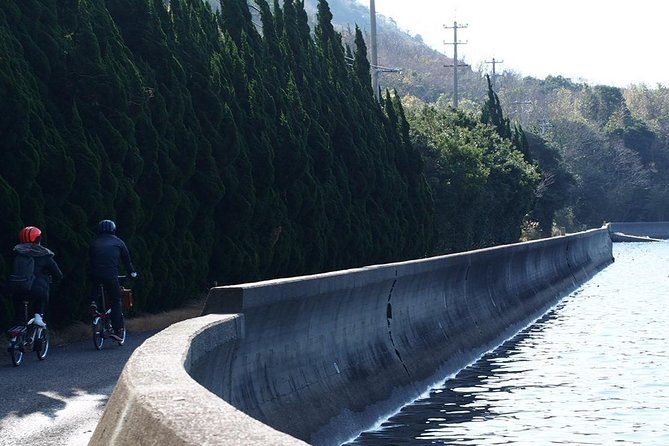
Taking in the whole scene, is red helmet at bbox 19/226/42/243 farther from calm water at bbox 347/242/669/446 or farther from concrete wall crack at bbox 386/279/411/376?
calm water at bbox 347/242/669/446

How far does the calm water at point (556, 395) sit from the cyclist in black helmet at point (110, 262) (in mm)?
4144

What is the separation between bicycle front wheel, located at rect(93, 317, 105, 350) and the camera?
727 inches

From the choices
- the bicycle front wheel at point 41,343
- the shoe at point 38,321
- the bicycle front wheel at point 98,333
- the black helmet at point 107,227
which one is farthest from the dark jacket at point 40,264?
the black helmet at point 107,227

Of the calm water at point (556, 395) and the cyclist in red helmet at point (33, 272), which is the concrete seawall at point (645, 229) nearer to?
the calm water at point (556, 395)

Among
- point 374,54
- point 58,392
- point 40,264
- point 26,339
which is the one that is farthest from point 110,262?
point 374,54

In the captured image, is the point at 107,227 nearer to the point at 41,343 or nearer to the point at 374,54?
the point at 41,343

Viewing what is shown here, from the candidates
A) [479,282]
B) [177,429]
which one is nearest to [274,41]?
[479,282]

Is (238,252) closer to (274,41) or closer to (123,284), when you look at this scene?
(123,284)

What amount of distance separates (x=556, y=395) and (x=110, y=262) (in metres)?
5.95

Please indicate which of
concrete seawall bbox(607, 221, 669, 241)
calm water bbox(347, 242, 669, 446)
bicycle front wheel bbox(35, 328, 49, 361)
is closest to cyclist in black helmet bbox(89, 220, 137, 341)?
bicycle front wheel bbox(35, 328, 49, 361)

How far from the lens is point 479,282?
25.5 metres

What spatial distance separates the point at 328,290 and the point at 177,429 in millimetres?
9154

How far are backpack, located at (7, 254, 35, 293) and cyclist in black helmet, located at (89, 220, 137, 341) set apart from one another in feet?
6.38

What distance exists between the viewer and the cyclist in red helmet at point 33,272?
16906 mm
